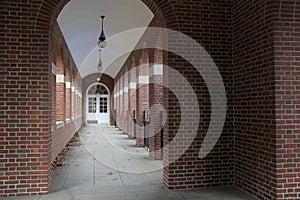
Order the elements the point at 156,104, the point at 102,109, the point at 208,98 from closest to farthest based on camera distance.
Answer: the point at 208,98
the point at 156,104
the point at 102,109

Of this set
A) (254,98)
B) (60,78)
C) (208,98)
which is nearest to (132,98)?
(60,78)

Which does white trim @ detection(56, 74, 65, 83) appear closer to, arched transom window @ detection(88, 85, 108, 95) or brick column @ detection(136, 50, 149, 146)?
brick column @ detection(136, 50, 149, 146)

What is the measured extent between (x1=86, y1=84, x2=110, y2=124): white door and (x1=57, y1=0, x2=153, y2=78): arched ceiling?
46.2 feet

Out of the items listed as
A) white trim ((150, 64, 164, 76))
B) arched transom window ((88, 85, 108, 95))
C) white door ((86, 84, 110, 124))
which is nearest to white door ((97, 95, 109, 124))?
white door ((86, 84, 110, 124))

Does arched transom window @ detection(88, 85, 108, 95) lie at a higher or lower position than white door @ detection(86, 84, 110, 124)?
higher

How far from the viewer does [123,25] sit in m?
9.10

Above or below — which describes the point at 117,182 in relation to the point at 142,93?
below

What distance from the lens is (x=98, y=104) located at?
27234 millimetres

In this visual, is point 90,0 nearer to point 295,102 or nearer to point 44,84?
point 44,84

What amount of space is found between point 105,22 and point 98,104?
18917 mm

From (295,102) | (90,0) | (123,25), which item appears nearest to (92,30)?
(123,25)

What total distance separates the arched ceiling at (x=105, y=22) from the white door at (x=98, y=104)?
1408 centimetres

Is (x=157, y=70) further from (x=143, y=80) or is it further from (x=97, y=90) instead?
(x=97, y=90)

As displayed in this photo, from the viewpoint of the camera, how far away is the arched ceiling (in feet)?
24.1
